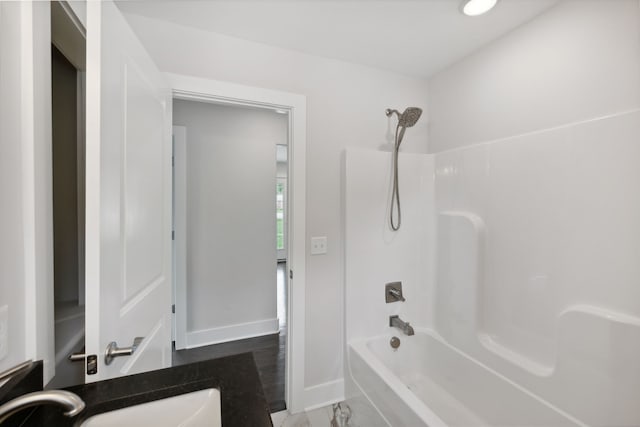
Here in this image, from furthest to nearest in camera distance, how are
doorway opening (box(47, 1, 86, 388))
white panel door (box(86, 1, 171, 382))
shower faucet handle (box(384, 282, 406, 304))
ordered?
shower faucet handle (box(384, 282, 406, 304)), doorway opening (box(47, 1, 86, 388)), white panel door (box(86, 1, 171, 382))

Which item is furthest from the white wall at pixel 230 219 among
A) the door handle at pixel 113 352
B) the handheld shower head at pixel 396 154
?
the door handle at pixel 113 352

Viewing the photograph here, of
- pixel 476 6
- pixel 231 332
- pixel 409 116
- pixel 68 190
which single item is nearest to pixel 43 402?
pixel 68 190

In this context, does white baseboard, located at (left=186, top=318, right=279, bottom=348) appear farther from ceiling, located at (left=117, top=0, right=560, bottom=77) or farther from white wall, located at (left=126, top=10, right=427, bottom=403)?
ceiling, located at (left=117, top=0, right=560, bottom=77)

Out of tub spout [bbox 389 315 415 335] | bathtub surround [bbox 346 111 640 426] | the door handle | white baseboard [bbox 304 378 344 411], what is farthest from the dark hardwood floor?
the door handle

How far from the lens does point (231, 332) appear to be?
2.57 meters

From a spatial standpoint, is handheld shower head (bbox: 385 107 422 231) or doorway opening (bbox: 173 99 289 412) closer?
handheld shower head (bbox: 385 107 422 231)

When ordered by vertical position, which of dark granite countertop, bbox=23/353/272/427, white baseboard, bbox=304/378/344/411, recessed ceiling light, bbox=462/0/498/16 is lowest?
white baseboard, bbox=304/378/344/411

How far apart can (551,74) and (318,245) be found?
1.63 meters

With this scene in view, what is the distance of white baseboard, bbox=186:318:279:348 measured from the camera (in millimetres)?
2445

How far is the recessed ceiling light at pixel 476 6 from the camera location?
1225mm

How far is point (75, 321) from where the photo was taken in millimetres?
1088

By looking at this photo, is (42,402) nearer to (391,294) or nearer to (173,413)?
(173,413)

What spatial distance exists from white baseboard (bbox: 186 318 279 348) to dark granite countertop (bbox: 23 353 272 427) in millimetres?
1891

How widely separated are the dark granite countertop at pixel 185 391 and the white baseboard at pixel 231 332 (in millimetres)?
1891
